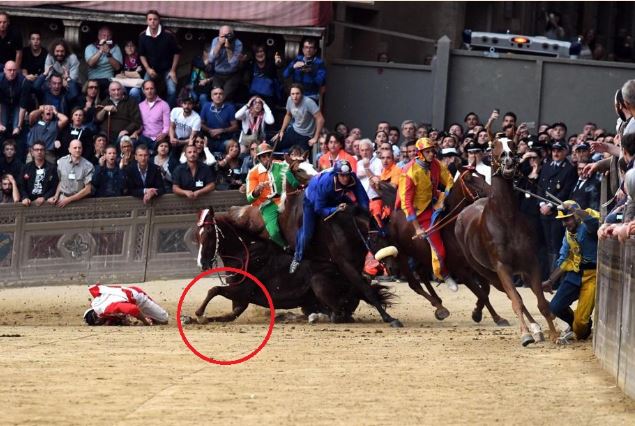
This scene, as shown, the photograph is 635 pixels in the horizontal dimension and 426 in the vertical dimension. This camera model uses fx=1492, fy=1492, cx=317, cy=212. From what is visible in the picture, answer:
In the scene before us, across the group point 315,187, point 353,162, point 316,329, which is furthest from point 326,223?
point 353,162

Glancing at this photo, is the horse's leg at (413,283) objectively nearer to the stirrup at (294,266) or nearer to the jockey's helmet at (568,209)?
the stirrup at (294,266)

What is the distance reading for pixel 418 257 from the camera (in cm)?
1767

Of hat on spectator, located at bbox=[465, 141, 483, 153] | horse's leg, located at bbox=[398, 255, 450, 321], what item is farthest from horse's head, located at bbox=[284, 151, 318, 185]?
hat on spectator, located at bbox=[465, 141, 483, 153]

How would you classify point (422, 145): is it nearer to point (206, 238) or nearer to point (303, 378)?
point (206, 238)

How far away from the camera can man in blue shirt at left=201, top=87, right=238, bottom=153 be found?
70.9ft

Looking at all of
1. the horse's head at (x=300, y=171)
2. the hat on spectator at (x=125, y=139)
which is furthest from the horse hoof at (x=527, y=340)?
the hat on spectator at (x=125, y=139)

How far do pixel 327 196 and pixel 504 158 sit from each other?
2770 mm

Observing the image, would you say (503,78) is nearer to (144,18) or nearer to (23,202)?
(144,18)

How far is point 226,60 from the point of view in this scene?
2211 cm

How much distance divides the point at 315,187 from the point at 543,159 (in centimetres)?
461

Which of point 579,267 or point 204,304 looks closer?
point 579,267

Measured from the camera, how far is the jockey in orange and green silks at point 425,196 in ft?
56.5

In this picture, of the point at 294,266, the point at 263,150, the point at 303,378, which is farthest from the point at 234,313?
the point at 303,378

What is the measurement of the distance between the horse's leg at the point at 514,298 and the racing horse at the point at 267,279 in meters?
2.41
